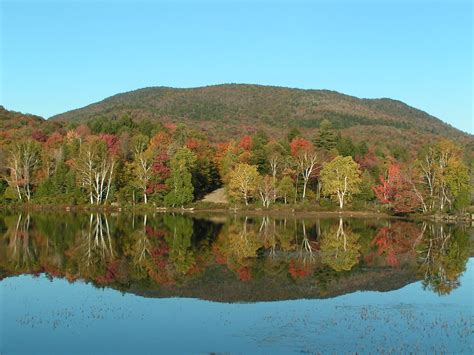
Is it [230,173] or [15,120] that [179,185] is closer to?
[230,173]

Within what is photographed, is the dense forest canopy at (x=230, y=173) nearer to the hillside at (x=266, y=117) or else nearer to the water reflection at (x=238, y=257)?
the water reflection at (x=238, y=257)

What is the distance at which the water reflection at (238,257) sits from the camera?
25188 millimetres

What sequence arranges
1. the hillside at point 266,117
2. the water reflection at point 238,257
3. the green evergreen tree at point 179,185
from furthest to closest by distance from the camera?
the hillside at point 266,117 → the green evergreen tree at point 179,185 → the water reflection at point 238,257

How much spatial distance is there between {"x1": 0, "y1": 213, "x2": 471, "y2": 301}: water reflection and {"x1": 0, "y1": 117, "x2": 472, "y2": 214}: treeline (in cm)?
1593

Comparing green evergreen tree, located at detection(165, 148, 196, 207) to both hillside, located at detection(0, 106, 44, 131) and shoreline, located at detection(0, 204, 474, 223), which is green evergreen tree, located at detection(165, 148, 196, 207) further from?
hillside, located at detection(0, 106, 44, 131)

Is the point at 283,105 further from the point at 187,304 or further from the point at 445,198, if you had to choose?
the point at 187,304

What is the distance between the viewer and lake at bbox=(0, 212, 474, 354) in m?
16.8

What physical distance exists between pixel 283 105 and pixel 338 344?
18444 cm

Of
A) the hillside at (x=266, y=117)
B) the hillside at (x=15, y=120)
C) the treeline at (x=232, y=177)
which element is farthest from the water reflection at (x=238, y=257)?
the hillside at (x=266, y=117)

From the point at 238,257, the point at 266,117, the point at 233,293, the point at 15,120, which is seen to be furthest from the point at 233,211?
the point at 266,117

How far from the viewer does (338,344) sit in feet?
54.0

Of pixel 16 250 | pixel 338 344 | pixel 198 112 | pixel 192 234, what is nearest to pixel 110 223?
pixel 192 234

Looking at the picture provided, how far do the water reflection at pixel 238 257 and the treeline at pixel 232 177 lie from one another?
15.9 meters

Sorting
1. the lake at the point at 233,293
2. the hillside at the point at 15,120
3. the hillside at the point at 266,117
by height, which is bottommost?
the lake at the point at 233,293
